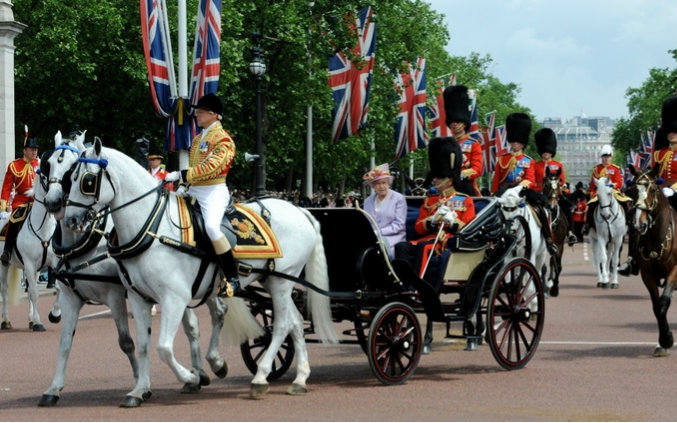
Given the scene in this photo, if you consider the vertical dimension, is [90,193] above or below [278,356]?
above

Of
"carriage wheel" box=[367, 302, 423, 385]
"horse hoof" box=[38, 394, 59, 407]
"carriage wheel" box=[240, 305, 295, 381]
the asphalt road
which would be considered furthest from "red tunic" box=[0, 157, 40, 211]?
"carriage wheel" box=[367, 302, 423, 385]

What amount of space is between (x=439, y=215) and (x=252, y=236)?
215 centimetres

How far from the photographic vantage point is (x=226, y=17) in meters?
39.5

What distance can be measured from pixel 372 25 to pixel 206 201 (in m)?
29.1

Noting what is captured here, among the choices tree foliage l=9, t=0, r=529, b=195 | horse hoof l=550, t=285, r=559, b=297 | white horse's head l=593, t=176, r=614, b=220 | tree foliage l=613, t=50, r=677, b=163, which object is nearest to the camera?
horse hoof l=550, t=285, r=559, b=297

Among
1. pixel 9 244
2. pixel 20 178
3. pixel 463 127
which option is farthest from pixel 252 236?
pixel 20 178

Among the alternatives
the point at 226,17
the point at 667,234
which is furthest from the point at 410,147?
the point at 667,234

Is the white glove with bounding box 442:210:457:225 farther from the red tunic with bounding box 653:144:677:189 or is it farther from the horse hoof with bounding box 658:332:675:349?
the red tunic with bounding box 653:144:677:189

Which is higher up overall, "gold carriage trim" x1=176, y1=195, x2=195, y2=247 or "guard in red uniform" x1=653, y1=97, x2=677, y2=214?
"guard in red uniform" x1=653, y1=97, x2=677, y2=214

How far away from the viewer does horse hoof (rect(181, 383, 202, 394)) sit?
10.6 metres

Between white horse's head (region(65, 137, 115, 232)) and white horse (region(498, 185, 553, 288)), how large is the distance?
22.9 ft

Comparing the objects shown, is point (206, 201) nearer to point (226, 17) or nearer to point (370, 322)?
point (370, 322)

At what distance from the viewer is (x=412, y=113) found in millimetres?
44500

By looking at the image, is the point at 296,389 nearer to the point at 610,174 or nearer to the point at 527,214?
the point at 527,214
